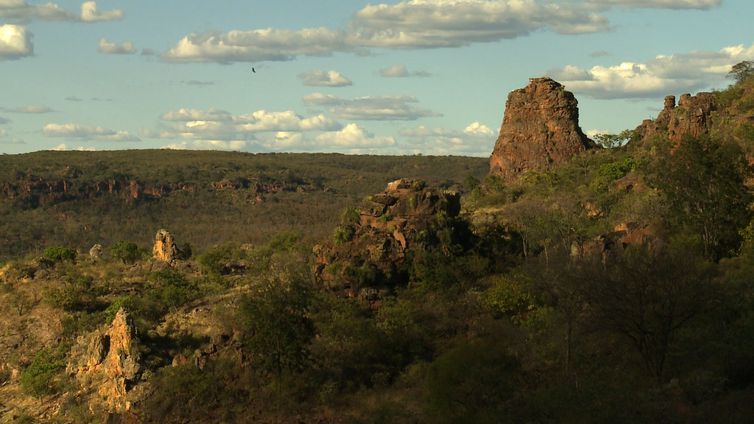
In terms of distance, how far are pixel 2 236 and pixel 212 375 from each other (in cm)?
6603

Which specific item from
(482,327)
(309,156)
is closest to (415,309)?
(482,327)

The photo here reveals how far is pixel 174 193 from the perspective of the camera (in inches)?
4882

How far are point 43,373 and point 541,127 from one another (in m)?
40.8

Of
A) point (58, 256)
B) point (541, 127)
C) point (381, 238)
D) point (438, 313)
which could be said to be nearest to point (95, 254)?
point (58, 256)

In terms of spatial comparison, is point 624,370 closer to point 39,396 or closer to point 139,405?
point 139,405

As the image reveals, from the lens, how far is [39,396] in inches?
1658

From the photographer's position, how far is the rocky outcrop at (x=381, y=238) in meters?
42.2

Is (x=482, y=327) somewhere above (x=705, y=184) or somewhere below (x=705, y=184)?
below

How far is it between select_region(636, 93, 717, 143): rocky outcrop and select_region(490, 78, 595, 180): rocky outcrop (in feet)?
16.8

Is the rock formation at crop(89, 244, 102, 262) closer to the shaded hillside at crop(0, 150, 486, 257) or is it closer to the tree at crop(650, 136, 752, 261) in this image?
the shaded hillside at crop(0, 150, 486, 257)

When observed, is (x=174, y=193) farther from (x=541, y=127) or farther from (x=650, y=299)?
(x=650, y=299)

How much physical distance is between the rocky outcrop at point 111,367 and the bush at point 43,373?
0.72 m

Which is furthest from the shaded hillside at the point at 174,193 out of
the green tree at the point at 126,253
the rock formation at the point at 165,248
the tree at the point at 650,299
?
the tree at the point at 650,299

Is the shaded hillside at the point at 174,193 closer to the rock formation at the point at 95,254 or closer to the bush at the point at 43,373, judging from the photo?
the rock formation at the point at 95,254
